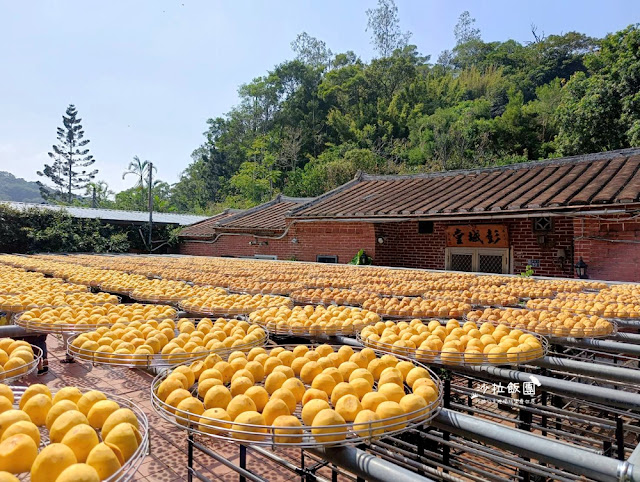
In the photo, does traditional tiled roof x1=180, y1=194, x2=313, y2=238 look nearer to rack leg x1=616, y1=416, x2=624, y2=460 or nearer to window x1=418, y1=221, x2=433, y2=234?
window x1=418, y1=221, x2=433, y2=234

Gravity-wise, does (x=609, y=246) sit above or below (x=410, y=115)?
below

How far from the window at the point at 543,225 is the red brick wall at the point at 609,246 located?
2.03 ft

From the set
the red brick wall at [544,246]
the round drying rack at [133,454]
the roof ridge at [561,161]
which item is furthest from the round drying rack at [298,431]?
the roof ridge at [561,161]

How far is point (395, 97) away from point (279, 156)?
11.3 meters

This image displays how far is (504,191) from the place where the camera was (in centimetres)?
935

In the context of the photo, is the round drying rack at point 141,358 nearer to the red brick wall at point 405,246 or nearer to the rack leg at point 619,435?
the rack leg at point 619,435

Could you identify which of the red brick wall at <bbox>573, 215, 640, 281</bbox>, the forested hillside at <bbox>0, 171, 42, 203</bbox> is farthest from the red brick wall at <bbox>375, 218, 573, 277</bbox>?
the forested hillside at <bbox>0, 171, 42, 203</bbox>

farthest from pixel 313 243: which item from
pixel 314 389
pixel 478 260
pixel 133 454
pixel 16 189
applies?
pixel 16 189

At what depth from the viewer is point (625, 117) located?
739 inches

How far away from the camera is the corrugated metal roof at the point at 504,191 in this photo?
7.53 m

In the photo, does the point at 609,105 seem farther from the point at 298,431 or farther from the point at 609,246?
the point at 298,431

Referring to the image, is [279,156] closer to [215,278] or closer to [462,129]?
[462,129]

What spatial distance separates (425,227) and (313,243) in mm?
3795

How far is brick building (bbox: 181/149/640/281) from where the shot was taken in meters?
7.41
